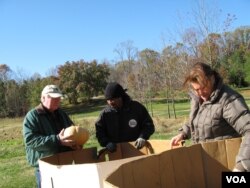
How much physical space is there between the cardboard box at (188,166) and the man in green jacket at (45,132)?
114cm

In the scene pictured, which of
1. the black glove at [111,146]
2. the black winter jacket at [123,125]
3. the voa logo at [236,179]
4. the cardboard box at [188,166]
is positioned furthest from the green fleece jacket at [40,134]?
the voa logo at [236,179]

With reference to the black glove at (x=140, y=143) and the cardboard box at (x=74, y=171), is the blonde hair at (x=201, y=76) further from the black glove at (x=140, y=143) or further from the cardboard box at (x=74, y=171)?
the black glove at (x=140, y=143)

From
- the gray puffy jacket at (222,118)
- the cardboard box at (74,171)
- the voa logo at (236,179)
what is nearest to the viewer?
the voa logo at (236,179)

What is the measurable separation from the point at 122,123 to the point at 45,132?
99cm

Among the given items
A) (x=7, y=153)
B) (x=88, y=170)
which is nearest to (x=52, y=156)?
(x=88, y=170)

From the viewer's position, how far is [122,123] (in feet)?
15.8

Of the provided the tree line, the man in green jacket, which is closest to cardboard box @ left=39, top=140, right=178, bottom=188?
the man in green jacket

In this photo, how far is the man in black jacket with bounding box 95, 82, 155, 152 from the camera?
15.7ft

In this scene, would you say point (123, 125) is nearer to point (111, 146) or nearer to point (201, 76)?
point (111, 146)

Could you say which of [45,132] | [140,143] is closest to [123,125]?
[140,143]

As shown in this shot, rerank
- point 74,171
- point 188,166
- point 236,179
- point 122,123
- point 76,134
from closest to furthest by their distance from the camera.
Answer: point 236,179 < point 74,171 < point 188,166 < point 76,134 < point 122,123

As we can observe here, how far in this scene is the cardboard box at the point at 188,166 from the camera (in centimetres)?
314

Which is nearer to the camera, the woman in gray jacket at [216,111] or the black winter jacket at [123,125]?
the woman in gray jacket at [216,111]

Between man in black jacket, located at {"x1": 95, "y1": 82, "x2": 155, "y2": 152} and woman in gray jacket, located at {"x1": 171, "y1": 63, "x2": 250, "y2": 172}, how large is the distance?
1.11 meters
